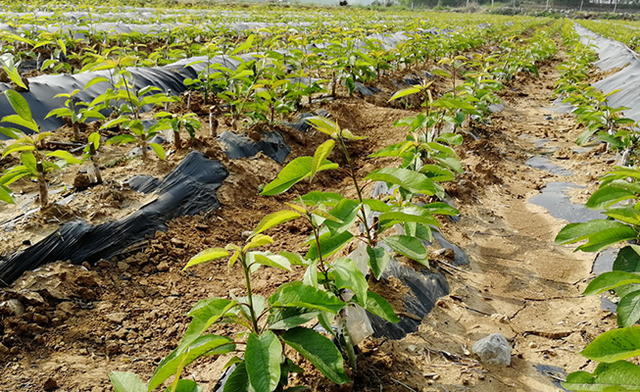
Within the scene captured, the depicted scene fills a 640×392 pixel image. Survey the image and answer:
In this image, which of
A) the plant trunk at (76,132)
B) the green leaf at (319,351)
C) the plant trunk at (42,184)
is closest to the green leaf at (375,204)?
the green leaf at (319,351)

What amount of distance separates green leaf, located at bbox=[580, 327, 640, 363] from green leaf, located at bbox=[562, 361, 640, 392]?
25 mm

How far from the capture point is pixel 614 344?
1079mm

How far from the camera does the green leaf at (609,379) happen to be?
99 centimetres

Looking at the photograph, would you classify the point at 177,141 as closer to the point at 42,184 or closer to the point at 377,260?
the point at 42,184

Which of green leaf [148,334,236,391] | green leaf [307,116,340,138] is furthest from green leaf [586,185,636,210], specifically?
green leaf [148,334,236,391]

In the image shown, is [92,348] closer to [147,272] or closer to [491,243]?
[147,272]

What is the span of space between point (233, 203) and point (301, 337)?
2230 mm

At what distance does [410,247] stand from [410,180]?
23 centimetres

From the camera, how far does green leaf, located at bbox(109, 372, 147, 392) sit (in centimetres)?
107

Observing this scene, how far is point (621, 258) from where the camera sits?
1.67 m

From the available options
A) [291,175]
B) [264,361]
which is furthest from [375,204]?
[264,361]

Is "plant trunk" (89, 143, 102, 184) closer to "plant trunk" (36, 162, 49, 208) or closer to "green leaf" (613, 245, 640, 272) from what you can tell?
"plant trunk" (36, 162, 49, 208)

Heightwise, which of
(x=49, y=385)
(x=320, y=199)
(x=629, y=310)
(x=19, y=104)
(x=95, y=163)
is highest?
(x=19, y=104)

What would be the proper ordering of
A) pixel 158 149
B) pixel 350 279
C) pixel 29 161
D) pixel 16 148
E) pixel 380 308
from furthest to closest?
pixel 158 149 → pixel 29 161 → pixel 16 148 → pixel 380 308 → pixel 350 279
